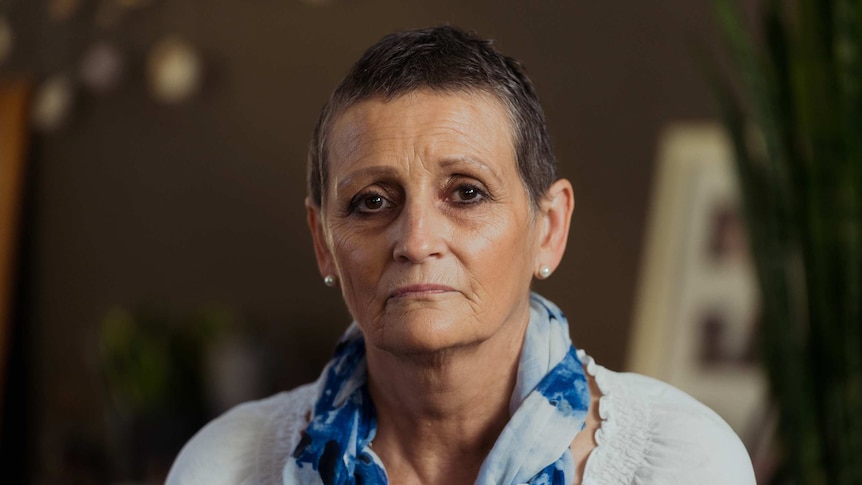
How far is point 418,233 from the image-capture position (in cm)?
117

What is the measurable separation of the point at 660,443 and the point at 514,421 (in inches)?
6.7

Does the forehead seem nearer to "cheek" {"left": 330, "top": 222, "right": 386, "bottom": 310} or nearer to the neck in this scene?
"cheek" {"left": 330, "top": 222, "right": 386, "bottom": 310}

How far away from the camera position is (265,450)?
1.43 metres

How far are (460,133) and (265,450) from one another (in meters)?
0.50

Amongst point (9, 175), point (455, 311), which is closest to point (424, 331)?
point (455, 311)

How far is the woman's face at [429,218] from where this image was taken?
3.88 ft

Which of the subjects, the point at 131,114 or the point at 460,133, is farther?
the point at 131,114

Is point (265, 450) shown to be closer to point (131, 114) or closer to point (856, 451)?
point (856, 451)

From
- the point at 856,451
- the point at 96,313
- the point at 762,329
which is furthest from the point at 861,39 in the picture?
the point at 96,313

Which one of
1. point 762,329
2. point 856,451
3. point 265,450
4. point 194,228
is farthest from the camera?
point 194,228

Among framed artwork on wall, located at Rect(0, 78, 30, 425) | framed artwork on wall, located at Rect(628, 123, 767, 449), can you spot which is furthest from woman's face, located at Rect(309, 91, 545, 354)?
framed artwork on wall, located at Rect(0, 78, 30, 425)

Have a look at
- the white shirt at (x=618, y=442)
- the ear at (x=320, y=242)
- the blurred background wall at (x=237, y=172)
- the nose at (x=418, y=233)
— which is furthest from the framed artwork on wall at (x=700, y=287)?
the nose at (x=418, y=233)

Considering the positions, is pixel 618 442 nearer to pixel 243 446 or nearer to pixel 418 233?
pixel 418 233

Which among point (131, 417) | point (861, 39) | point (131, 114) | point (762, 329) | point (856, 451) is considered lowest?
point (131, 417)
